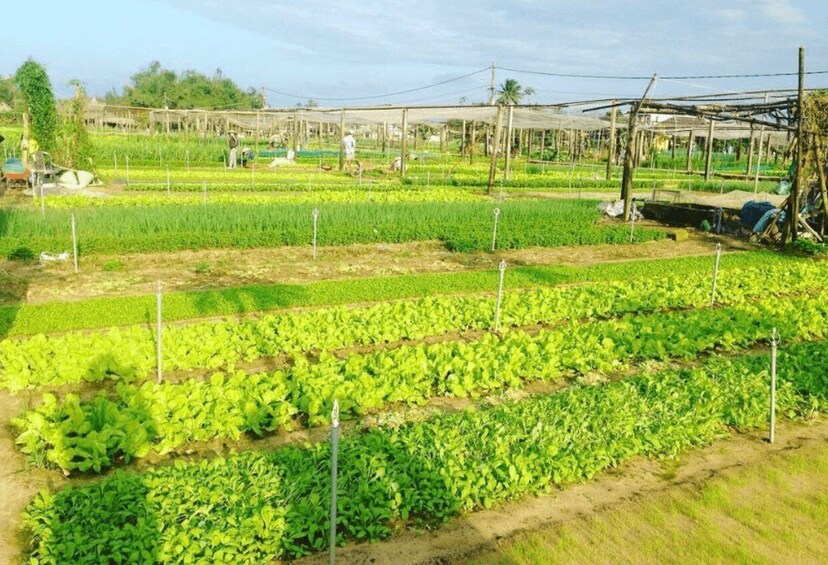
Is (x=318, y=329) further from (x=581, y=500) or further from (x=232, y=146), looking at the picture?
(x=232, y=146)

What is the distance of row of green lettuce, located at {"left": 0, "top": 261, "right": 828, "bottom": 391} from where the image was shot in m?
7.51

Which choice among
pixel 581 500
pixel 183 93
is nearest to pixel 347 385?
pixel 581 500

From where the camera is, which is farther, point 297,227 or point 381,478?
point 297,227

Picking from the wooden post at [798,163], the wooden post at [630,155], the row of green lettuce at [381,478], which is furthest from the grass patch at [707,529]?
the wooden post at [630,155]

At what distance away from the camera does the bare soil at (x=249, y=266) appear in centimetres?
1182

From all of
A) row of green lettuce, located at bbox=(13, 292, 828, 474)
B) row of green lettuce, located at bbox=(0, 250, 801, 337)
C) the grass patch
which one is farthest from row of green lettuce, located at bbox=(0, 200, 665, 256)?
the grass patch

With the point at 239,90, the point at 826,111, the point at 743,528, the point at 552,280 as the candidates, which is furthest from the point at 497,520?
the point at 239,90

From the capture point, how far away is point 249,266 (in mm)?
13914

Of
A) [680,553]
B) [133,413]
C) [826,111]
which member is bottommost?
[680,553]

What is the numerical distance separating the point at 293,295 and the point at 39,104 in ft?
67.0

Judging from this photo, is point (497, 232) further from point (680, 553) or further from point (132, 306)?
point (680, 553)

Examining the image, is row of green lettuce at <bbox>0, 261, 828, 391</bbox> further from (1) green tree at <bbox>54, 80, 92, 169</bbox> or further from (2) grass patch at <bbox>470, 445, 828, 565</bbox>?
(1) green tree at <bbox>54, 80, 92, 169</bbox>

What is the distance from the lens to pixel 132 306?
34.5ft

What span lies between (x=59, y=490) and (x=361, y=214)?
43.0ft
